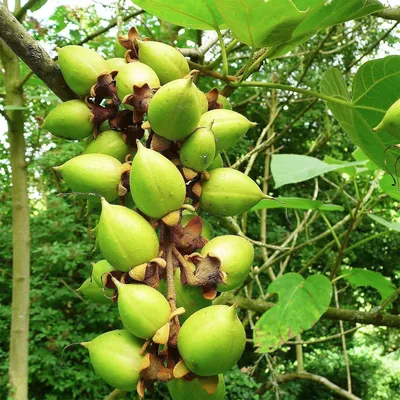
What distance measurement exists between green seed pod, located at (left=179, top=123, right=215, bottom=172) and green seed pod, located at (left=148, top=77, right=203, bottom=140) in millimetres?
13

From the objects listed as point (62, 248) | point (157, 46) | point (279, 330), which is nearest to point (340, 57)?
point (62, 248)

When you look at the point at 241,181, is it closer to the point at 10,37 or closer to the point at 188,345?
the point at 188,345

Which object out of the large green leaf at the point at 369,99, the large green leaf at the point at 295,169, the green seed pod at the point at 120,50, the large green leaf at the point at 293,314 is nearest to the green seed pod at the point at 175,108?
the green seed pod at the point at 120,50

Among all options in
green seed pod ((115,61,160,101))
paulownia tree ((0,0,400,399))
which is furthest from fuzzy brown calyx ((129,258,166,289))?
green seed pod ((115,61,160,101))

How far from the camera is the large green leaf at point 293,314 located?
4.07ft

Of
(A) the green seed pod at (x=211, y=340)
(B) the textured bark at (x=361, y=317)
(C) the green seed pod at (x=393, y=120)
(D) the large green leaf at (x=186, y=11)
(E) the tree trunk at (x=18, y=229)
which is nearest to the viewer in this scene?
(A) the green seed pod at (x=211, y=340)

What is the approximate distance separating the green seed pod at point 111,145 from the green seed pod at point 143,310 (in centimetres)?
20

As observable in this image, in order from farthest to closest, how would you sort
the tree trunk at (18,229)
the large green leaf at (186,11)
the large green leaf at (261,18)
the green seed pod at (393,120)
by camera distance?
the tree trunk at (18,229), the large green leaf at (186,11), the large green leaf at (261,18), the green seed pod at (393,120)

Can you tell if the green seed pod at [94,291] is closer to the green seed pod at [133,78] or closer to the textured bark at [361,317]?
the green seed pod at [133,78]

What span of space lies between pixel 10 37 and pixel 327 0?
472mm

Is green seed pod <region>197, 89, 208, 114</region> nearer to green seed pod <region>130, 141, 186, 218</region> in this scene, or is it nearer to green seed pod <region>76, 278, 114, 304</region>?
green seed pod <region>130, 141, 186, 218</region>

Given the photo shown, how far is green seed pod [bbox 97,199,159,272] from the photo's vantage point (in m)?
0.50

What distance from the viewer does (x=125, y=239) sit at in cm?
50

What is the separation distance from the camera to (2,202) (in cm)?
470
